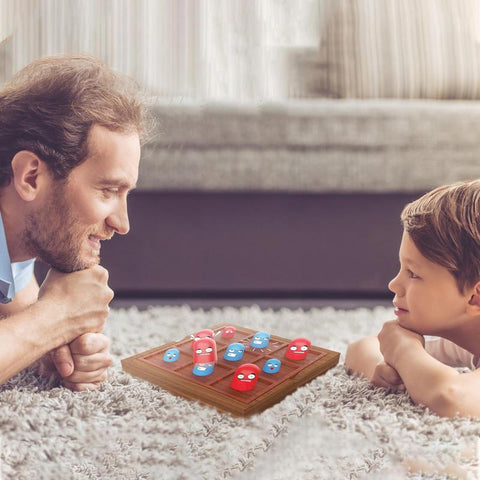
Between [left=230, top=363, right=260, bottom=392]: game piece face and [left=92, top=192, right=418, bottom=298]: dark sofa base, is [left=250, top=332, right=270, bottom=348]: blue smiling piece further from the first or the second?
[left=92, top=192, right=418, bottom=298]: dark sofa base

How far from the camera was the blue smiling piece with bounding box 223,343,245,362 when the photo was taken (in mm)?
733

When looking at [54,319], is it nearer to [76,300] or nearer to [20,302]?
[76,300]

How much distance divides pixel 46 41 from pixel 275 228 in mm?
525

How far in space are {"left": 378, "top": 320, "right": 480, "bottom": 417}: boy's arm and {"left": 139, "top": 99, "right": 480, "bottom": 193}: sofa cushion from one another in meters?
0.46

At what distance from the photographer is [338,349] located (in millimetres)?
866

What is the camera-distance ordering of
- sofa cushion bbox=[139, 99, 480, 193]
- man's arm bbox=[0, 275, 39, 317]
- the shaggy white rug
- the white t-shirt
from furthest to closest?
sofa cushion bbox=[139, 99, 480, 193]
man's arm bbox=[0, 275, 39, 317]
the white t-shirt
the shaggy white rug

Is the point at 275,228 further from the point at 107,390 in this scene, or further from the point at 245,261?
the point at 107,390

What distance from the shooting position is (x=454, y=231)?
0.65m

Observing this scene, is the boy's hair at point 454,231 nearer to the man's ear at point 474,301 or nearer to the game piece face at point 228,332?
the man's ear at point 474,301

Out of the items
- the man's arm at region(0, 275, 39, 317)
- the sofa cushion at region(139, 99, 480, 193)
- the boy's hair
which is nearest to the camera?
the boy's hair

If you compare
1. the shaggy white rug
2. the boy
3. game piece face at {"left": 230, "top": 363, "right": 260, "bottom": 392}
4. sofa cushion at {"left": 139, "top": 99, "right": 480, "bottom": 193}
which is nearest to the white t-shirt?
the boy

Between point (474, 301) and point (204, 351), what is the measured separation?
0.34 metres

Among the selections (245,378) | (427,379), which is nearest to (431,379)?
(427,379)

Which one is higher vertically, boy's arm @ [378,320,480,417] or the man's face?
the man's face
